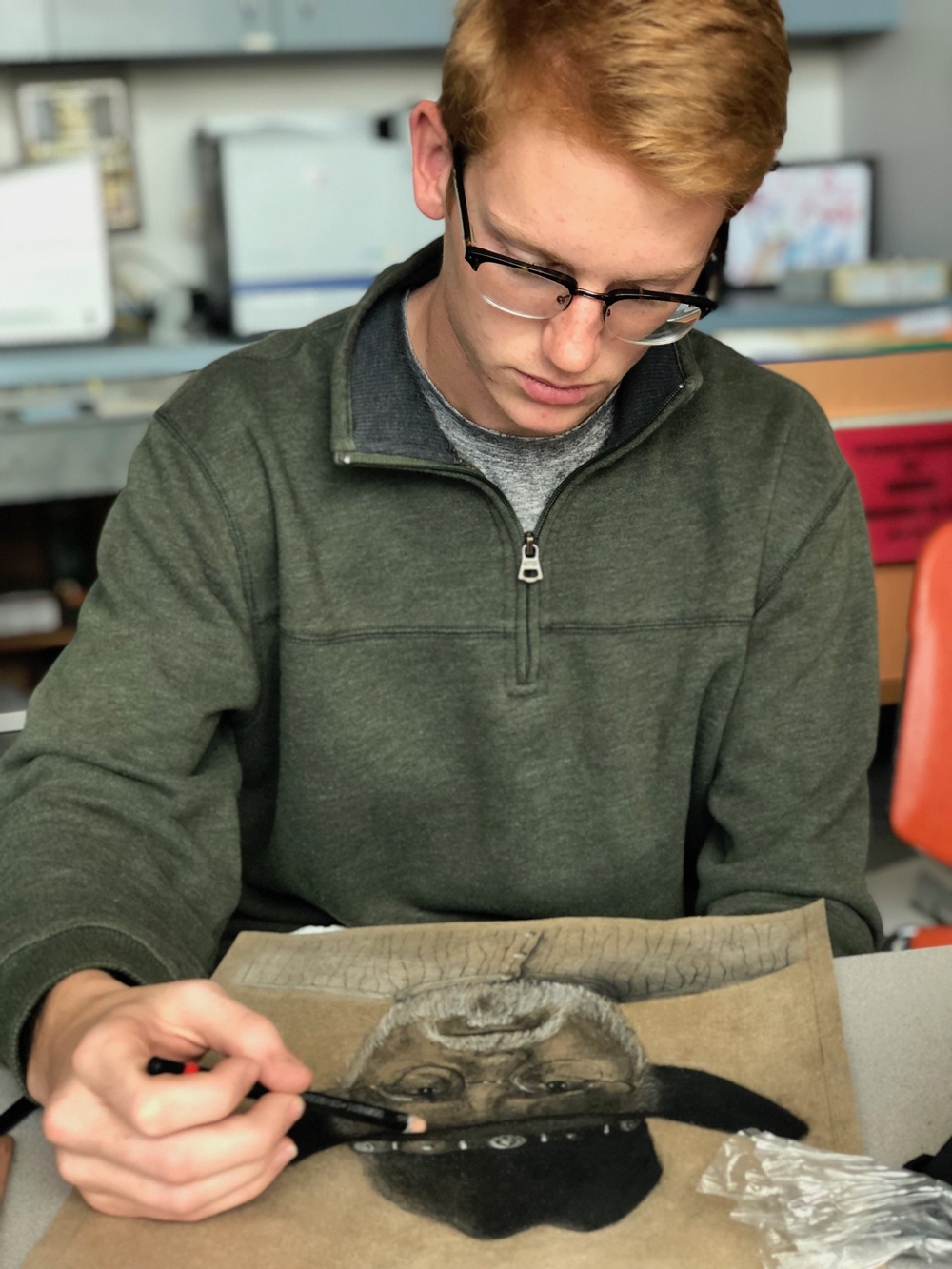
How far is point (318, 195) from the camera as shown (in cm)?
284

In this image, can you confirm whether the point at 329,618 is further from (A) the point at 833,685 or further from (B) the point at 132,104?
(B) the point at 132,104

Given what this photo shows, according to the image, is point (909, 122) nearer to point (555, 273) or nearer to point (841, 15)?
point (841, 15)

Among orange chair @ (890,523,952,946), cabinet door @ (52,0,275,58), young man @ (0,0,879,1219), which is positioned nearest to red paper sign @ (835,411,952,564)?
orange chair @ (890,523,952,946)

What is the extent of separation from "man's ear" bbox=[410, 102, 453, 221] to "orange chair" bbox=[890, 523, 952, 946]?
0.57 meters

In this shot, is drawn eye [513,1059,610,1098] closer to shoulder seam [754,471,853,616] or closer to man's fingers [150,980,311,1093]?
man's fingers [150,980,311,1093]

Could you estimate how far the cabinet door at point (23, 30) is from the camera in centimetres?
284

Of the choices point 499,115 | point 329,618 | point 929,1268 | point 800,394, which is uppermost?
point 499,115

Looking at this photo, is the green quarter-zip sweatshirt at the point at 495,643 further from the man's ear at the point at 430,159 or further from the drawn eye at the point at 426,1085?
the drawn eye at the point at 426,1085

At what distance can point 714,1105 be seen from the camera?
651 mm

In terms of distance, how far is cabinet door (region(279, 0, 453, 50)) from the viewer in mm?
2996

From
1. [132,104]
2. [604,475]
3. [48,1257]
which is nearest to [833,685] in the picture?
[604,475]

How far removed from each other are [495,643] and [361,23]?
250 cm

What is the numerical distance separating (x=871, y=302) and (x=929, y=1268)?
2.86m

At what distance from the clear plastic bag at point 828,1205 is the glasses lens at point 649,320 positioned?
0.47 m
